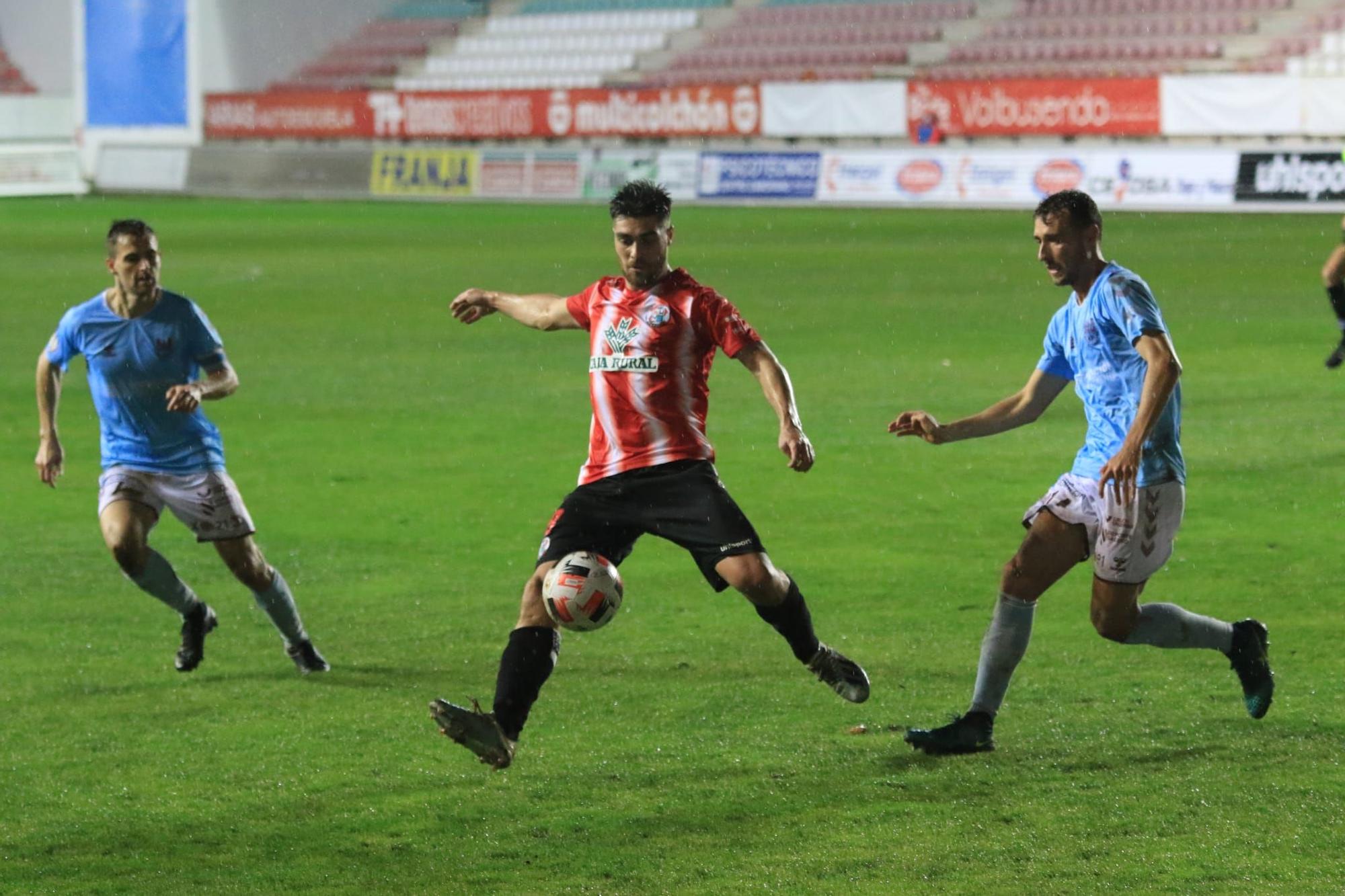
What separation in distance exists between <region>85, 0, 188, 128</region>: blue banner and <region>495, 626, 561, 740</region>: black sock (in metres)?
54.2

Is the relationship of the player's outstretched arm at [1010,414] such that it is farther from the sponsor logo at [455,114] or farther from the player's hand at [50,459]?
the sponsor logo at [455,114]

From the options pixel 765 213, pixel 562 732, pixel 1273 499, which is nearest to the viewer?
pixel 562 732

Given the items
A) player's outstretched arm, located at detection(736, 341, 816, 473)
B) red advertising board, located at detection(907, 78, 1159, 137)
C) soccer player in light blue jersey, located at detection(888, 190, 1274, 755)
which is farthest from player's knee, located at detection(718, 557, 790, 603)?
red advertising board, located at detection(907, 78, 1159, 137)

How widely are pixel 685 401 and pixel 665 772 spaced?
124cm

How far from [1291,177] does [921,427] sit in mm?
30436

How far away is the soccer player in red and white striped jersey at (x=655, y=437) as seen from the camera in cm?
622

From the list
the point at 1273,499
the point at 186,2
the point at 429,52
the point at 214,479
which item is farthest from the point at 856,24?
the point at 214,479

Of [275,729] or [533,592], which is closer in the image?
[533,592]

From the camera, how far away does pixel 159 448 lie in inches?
309

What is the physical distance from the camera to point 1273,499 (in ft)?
37.9

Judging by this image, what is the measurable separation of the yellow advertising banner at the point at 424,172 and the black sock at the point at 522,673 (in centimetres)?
4207

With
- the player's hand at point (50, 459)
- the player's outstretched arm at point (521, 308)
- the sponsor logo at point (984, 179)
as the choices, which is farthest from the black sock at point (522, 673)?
the sponsor logo at point (984, 179)

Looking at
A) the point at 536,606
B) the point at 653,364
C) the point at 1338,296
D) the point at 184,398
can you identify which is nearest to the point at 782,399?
the point at 653,364

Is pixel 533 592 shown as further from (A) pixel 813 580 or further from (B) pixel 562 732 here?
(A) pixel 813 580
